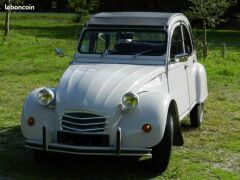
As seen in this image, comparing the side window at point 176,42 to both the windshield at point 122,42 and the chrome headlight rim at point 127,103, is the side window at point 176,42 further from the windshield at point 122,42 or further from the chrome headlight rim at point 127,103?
the chrome headlight rim at point 127,103

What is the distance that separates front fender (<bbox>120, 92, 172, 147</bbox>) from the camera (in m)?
6.46

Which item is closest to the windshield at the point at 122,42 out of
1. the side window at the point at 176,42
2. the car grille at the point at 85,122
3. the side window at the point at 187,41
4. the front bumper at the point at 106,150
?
the side window at the point at 176,42

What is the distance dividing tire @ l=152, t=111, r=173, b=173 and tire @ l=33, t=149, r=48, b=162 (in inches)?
56.3

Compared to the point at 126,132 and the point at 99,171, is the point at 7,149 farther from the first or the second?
the point at 126,132

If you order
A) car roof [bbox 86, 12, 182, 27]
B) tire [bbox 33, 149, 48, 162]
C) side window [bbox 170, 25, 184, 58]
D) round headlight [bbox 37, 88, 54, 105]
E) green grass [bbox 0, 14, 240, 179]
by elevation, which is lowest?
green grass [bbox 0, 14, 240, 179]

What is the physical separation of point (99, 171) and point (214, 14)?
18444mm

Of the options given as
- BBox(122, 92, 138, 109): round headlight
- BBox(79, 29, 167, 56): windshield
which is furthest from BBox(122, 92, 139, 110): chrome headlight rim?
BBox(79, 29, 167, 56): windshield

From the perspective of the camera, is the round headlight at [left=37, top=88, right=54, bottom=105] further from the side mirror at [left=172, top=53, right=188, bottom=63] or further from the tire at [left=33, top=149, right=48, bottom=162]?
the side mirror at [left=172, top=53, right=188, bottom=63]

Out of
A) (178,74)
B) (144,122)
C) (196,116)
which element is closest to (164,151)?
(144,122)

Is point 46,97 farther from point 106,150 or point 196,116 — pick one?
point 196,116

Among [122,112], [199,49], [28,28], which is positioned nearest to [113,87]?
[122,112]

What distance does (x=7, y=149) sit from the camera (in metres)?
8.01

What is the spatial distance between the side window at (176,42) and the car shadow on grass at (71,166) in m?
1.72

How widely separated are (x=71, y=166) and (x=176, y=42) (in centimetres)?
Result: 253
